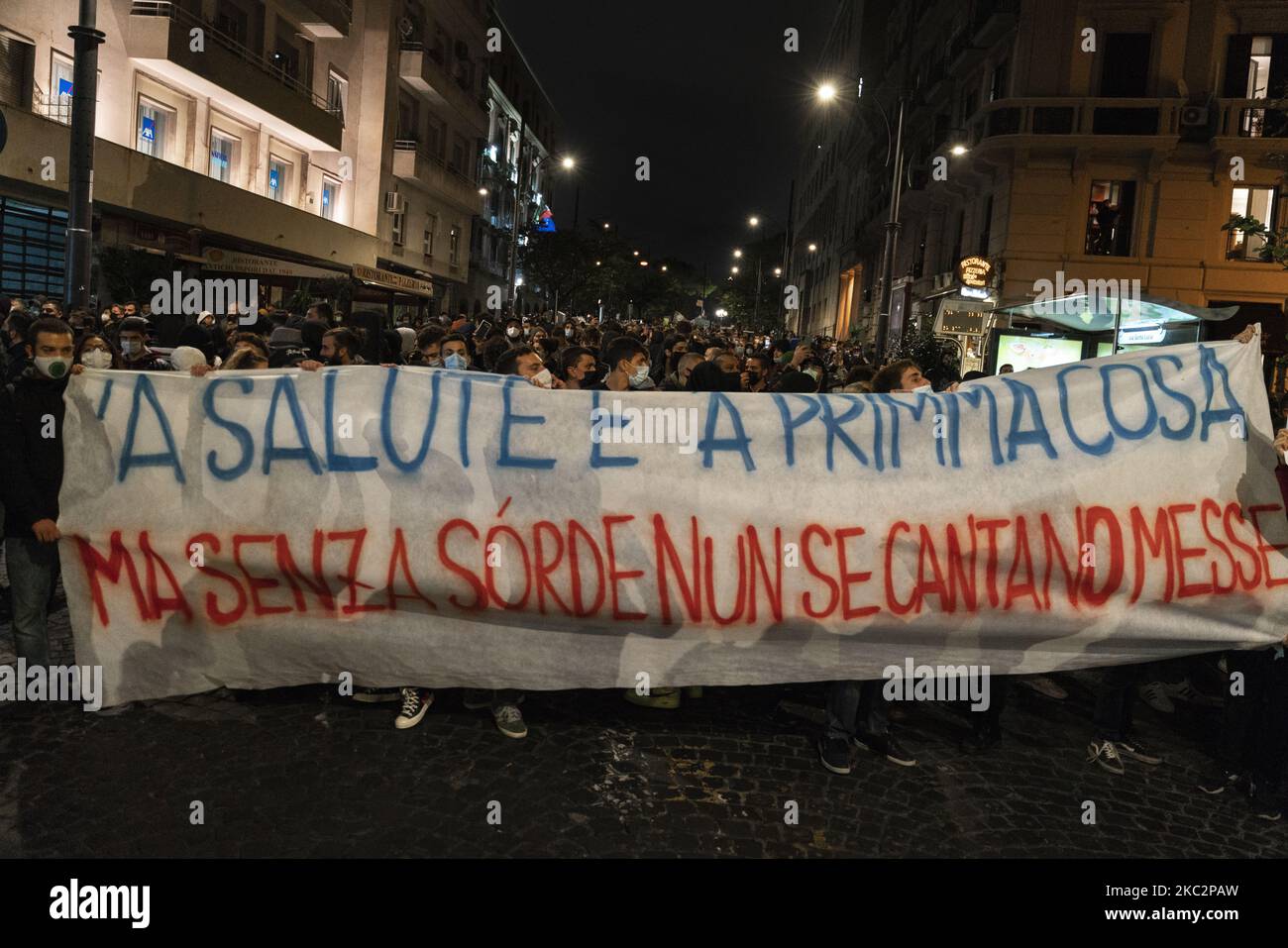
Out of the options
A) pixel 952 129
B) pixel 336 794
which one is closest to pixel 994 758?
pixel 336 794

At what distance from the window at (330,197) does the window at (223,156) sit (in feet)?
17.0

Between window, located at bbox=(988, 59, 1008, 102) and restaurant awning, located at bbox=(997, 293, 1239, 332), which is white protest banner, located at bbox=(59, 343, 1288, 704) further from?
window, located at bbox=(988, 59, 1008, 102)

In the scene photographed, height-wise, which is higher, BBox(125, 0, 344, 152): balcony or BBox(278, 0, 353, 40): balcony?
BBox(278, 0, 353, 40): balcony

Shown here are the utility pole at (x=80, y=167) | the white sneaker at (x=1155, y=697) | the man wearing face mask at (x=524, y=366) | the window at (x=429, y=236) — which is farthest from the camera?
the window at (x=429, y=236)

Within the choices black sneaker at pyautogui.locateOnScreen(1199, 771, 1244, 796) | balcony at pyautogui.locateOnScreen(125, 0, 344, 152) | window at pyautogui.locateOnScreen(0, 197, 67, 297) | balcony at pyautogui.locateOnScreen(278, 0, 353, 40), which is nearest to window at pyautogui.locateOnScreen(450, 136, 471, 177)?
balcony at pyautogui.locateOnScreen(278, 0, 353, 40)

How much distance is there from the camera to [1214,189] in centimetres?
2545

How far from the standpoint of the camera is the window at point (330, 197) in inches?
1192

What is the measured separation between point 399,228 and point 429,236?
→ 11.2 ft

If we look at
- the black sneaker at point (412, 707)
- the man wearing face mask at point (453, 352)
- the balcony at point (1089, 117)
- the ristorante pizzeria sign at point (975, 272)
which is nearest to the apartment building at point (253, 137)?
the man wearing face mask at point (453, 352)

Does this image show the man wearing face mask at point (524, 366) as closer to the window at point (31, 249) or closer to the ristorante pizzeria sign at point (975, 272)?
the window at point (31, 249)

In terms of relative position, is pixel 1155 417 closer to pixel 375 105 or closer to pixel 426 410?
pixel 426 410

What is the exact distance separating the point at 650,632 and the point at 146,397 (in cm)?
242

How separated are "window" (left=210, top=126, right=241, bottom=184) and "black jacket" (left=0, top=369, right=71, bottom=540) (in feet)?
67.8

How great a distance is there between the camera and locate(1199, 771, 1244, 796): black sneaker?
181 inches
